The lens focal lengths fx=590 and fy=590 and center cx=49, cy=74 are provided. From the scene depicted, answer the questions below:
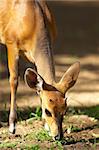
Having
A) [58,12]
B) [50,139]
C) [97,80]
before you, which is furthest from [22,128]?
[58,12]

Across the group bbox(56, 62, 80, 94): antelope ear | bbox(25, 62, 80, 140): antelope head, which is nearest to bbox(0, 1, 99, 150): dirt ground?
bbox(25, 62, 80, 140): antelope head

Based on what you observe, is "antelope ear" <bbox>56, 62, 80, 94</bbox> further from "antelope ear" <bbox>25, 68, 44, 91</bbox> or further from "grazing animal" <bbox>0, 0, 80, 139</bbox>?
"antelope ear" <bbox>25, 68, 44, 91</bbox>

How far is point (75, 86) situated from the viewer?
433 inches

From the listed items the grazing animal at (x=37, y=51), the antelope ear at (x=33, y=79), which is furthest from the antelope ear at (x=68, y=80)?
the antelope ear at (x=33, y=79)

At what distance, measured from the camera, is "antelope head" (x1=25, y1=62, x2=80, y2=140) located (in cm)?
616

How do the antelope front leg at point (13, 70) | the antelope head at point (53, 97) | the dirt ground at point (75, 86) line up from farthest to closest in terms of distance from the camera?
1. the antelope front leg at point (13, 70)
2. the dirt ground at point (75, 86)
3. the antelope head at point (53, 97)

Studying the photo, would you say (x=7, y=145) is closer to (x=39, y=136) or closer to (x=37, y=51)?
(x=39, y=136)

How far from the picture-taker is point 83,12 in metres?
19.1

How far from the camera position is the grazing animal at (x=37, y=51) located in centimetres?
621

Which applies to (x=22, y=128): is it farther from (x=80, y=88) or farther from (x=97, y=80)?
(x=97, y=80)

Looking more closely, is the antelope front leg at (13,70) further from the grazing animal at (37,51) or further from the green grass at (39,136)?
the green grass at (39,136)

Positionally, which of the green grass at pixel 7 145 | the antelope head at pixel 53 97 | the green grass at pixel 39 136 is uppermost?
the antelope head at pixel 53 97

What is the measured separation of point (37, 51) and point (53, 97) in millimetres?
794

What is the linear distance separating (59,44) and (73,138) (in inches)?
326
